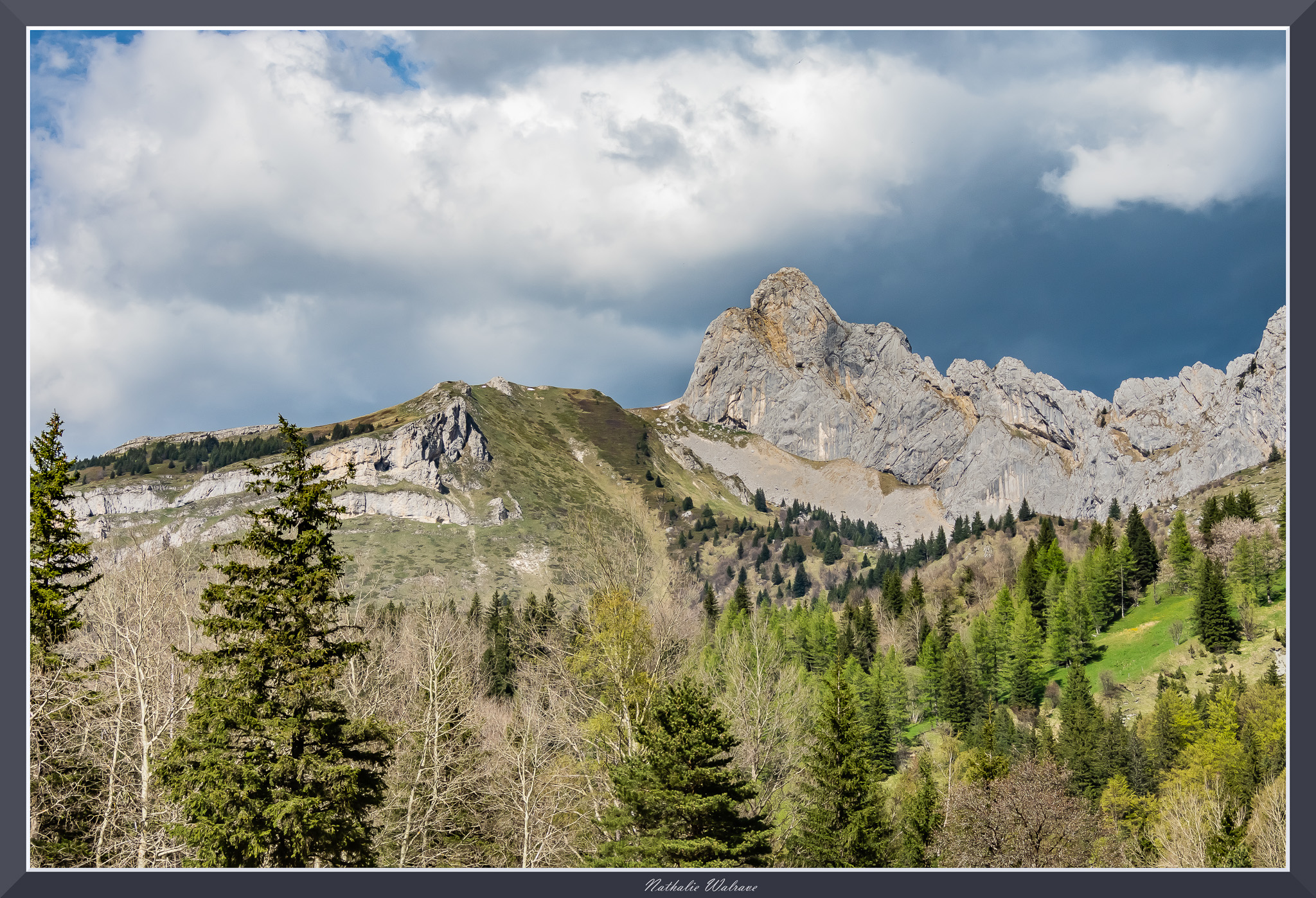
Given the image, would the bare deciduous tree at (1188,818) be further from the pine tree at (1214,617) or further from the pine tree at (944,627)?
the pine tree at (944,627)

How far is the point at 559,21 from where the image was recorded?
11688 mm

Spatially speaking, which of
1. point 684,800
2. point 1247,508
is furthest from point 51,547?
point 1247,508

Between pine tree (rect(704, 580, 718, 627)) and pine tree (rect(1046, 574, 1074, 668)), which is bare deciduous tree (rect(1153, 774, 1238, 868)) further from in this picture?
pine tree (rect(704, 580, 718, 627))

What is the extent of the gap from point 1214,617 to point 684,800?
69859 millimetres

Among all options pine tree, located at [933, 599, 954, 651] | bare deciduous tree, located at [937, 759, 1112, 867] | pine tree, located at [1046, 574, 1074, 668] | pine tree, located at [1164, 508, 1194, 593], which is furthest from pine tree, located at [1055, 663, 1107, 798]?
pine tree, located at [1164, 508, 1194, 593]

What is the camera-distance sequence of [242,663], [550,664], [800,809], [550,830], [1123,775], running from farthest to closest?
[1123,775], [550,664], [800,809], [550,830], [242,663]

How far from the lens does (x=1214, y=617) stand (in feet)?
232

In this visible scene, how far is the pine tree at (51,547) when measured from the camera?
63.7 ft

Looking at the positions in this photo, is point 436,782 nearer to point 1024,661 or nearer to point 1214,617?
point 1024,661

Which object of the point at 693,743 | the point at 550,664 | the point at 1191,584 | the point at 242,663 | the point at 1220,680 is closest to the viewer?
the point at 242,663

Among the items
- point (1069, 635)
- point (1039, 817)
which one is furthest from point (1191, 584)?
point (1039, 817)
